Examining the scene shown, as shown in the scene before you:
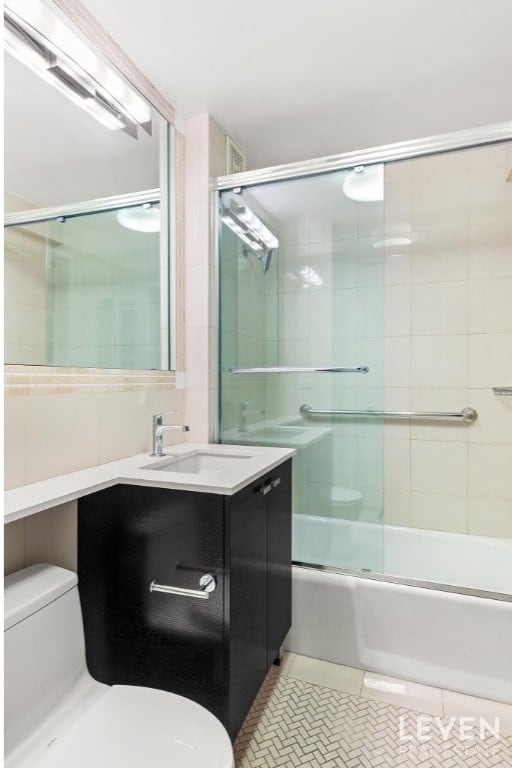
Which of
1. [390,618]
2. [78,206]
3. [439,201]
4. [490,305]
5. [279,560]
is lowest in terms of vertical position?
[390,618]

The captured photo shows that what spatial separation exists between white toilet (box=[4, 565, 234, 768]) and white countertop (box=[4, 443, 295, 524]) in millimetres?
235

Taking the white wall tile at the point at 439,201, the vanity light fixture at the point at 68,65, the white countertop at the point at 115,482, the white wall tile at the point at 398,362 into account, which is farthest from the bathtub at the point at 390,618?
the vanity light fixture at the point at 68,65

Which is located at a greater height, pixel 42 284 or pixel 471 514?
pixel 42 284

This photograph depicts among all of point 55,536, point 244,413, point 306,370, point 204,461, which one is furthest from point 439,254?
point 55,536

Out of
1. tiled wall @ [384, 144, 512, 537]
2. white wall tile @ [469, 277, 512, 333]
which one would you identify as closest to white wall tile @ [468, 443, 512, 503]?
tiled wall @ [384, 144, 512, 537]

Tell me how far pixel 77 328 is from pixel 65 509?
0.59 meters

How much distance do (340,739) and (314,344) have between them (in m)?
1.51

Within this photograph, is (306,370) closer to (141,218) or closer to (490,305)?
(141,218)

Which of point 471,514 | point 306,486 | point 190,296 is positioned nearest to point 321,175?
point 190,296

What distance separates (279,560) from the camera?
166 centimetres

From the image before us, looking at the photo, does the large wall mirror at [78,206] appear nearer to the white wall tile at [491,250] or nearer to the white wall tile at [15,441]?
the white wall tile at [15,441]

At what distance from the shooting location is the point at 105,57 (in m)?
1.63

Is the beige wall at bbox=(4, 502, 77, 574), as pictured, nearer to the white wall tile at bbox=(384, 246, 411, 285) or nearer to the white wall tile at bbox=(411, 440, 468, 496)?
the white wall tile at bbox=(411, 440, 468, 496)

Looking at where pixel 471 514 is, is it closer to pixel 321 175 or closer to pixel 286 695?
pixel 286 695
